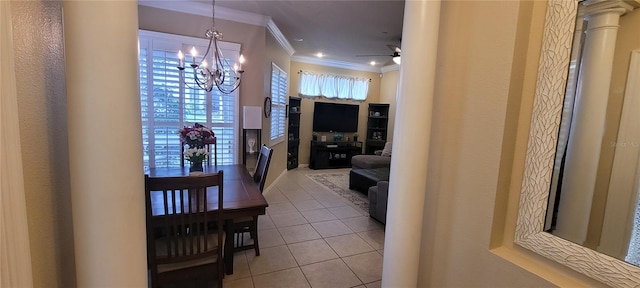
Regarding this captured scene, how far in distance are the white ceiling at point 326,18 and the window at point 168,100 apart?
45cm

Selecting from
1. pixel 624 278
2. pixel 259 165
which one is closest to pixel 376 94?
pixel 259 165

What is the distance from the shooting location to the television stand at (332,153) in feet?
22.0

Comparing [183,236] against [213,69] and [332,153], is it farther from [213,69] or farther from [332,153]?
[332,153]

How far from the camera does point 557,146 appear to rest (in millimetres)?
1003

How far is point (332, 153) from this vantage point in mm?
6895

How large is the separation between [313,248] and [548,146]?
2240mm

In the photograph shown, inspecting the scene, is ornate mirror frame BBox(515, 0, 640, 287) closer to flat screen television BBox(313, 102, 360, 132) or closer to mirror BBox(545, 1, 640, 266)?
mirror BBox(545, 1, 640, 266)

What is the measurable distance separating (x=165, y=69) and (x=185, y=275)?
2.66 meters

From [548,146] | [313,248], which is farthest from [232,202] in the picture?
[548,146]

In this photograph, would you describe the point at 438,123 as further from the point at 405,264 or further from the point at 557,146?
the point at 405,264

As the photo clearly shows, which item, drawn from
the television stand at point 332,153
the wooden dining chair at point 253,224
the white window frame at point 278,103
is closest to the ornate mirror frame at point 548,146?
the wooden dining chair at point 253,224

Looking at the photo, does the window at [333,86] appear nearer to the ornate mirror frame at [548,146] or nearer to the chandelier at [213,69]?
the chandelier at [213,69]

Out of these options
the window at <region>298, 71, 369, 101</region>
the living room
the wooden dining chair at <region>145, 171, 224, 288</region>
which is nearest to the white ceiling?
the window at <region>298, 71, 369, 101</region>

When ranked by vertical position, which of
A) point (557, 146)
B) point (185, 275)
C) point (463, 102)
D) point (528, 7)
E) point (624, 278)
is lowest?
point (185, 275)
